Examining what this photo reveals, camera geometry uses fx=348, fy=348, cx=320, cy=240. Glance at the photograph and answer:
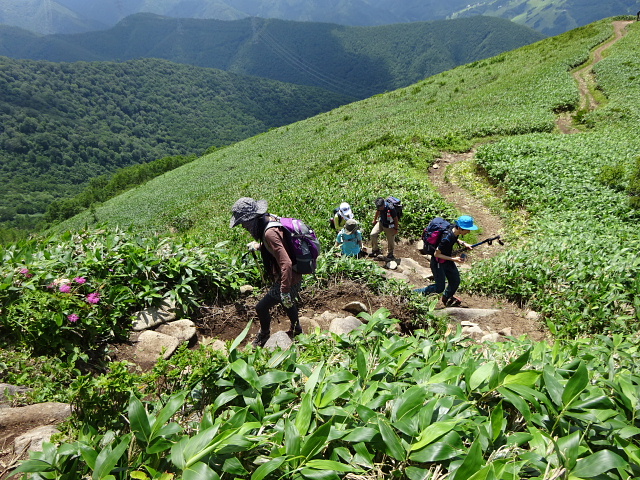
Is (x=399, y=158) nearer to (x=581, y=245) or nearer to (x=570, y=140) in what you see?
(x=570, y=140)

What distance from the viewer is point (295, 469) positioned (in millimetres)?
1715

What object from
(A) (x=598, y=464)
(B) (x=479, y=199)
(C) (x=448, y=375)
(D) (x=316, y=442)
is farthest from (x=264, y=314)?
(B) (x=479, y=199)

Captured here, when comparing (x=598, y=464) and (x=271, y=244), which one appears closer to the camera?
(x=598, y=464)

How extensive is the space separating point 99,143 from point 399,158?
591ft

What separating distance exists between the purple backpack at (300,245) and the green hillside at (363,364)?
1.20m

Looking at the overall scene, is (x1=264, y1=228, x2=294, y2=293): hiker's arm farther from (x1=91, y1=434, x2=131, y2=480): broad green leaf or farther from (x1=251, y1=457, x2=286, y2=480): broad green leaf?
(x1=251, y1=457, x2=286, y2=480): broad green leaf

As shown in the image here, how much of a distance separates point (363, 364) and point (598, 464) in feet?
4.33

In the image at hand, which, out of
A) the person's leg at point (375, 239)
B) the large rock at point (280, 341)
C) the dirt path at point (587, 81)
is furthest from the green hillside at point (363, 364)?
the dirt path at point (587, 81)

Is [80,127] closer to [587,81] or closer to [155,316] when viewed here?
[587,81]

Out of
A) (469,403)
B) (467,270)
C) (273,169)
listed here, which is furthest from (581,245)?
(273,169)

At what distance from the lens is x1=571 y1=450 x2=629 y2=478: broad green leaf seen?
1662 millimetres

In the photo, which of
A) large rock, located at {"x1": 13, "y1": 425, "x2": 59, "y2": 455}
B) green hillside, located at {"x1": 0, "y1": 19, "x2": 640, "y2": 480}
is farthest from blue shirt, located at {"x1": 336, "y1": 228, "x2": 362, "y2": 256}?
large rock, located at {"x1": 13, "y1": 425, "x2": 59, "y2": 455}

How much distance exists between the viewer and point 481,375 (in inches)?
87.4

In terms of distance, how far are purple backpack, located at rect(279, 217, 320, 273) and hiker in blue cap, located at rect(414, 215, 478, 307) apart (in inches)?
117
